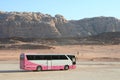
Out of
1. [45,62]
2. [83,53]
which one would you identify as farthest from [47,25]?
[45,62]

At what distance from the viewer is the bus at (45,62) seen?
1508 inches

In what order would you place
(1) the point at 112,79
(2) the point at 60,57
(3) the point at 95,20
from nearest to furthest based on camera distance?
(1) the point at 112,79 < (2) the point at 60,57 < (3) the point at 95,20

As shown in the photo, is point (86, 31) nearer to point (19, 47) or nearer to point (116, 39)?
point (116, 39)

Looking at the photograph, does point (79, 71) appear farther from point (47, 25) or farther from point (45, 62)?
point (47, 25)

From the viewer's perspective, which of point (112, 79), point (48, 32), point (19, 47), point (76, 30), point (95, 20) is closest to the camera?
point (112, 79)

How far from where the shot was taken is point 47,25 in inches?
5969

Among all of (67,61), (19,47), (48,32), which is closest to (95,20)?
(48,32)

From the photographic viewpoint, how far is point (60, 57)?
40.7 meters

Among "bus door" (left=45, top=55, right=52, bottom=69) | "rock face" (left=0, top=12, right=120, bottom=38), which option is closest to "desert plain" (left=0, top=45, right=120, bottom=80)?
"bus door" (left=45, top=55, right=52, bottom=69)

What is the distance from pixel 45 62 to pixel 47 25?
112619 mm

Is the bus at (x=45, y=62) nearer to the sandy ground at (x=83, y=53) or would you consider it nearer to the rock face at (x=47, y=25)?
the sandy ground at (x=83, y=53)

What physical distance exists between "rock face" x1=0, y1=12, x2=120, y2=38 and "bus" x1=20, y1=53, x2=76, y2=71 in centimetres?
10708

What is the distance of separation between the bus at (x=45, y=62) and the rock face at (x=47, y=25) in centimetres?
10708

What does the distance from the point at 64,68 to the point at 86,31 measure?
130696 millimetres
